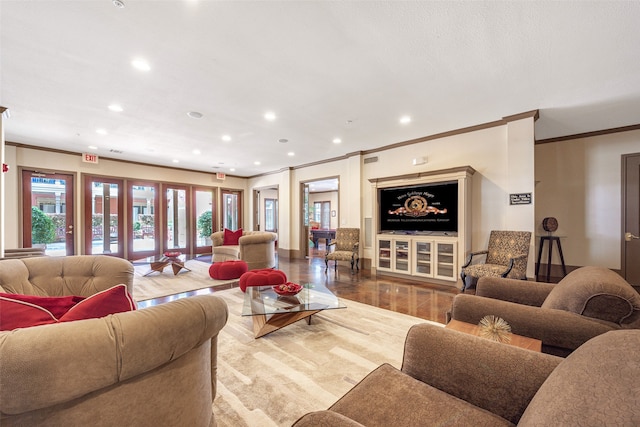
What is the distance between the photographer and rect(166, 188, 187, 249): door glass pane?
25.8ft

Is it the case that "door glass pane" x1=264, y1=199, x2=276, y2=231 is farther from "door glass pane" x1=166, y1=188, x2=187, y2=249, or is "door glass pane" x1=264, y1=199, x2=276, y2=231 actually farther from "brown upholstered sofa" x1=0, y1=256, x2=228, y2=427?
"brown upholstered sofa" x1=0, y1=256, x2=228, y2=427

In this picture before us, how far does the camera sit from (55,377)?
0.79m

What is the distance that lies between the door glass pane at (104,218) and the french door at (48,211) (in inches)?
16.2

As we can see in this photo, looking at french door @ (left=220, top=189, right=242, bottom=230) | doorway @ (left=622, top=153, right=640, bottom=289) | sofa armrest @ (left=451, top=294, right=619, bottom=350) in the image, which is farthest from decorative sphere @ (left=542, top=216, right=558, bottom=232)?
french door @ (left=220, top=189, right=242, bottom=230)

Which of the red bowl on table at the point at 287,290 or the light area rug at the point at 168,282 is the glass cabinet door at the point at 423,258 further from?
the light area rug at the point at 168,282

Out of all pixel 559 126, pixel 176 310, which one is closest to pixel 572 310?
pixel 176 310

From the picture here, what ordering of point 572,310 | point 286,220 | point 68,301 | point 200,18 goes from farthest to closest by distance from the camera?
point 286,220 < point 200,18 < point 572,310 < point 68,301

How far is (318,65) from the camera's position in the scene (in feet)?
8.70

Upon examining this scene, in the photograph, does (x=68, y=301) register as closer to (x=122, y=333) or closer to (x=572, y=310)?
(x=122, y=333)

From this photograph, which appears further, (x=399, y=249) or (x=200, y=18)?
(x=399, y=249)

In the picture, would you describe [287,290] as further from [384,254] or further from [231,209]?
[231,209]

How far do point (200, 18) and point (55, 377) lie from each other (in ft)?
7.83

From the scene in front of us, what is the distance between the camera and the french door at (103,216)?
21.2 ft

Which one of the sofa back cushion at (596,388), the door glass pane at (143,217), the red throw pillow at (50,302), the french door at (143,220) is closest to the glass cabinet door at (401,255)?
the sofa back cushion at (596,388)
